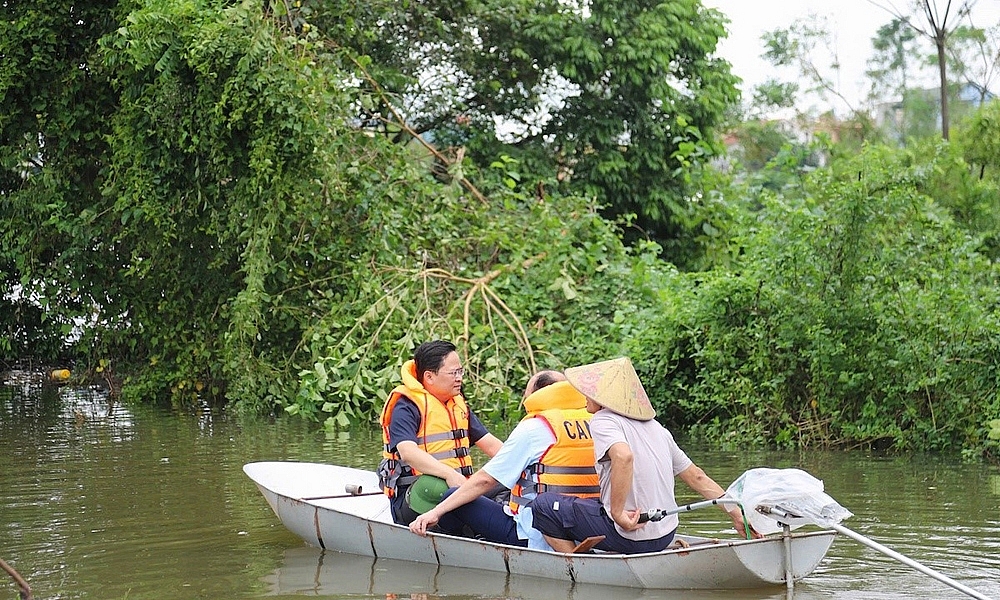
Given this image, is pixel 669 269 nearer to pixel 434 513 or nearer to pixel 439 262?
pixel 439 262

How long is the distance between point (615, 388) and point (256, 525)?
348cm

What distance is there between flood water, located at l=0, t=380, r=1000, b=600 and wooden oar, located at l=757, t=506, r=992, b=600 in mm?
569

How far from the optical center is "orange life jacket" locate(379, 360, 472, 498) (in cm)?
752

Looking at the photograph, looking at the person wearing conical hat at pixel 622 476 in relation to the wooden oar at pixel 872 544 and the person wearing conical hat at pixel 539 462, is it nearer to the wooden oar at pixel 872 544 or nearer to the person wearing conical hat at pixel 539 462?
the person wearing conical hat at pixel 539 462

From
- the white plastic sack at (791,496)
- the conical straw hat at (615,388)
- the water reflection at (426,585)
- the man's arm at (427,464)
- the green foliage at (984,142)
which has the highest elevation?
the green foliage at (984,142)

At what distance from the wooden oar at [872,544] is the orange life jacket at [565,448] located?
969mm

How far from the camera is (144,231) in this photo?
56.3ft

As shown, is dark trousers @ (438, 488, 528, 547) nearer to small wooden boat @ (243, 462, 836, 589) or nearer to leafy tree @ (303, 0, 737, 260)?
small wooden boat @ (243, 462, 836, 589)

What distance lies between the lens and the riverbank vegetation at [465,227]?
12.5 meters

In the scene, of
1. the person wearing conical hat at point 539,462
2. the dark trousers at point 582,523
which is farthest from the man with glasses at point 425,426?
the dark trousers at point 582,523

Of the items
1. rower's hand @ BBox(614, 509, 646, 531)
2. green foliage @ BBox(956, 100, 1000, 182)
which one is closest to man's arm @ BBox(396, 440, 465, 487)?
rower's hand @ BBox(614, 509, 646, 531)

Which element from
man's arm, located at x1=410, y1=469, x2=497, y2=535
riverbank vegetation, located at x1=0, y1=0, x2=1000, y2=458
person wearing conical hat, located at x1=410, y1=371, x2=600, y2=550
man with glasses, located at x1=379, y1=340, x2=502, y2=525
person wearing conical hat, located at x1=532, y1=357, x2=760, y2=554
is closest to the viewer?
person wearing conical hat, located at x1=532, y1=357, x2=760, y2=554

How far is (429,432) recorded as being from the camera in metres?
7.54

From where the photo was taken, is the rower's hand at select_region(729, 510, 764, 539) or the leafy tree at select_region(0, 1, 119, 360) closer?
the rower's hand at select_region(729, 510, 764, 539)
